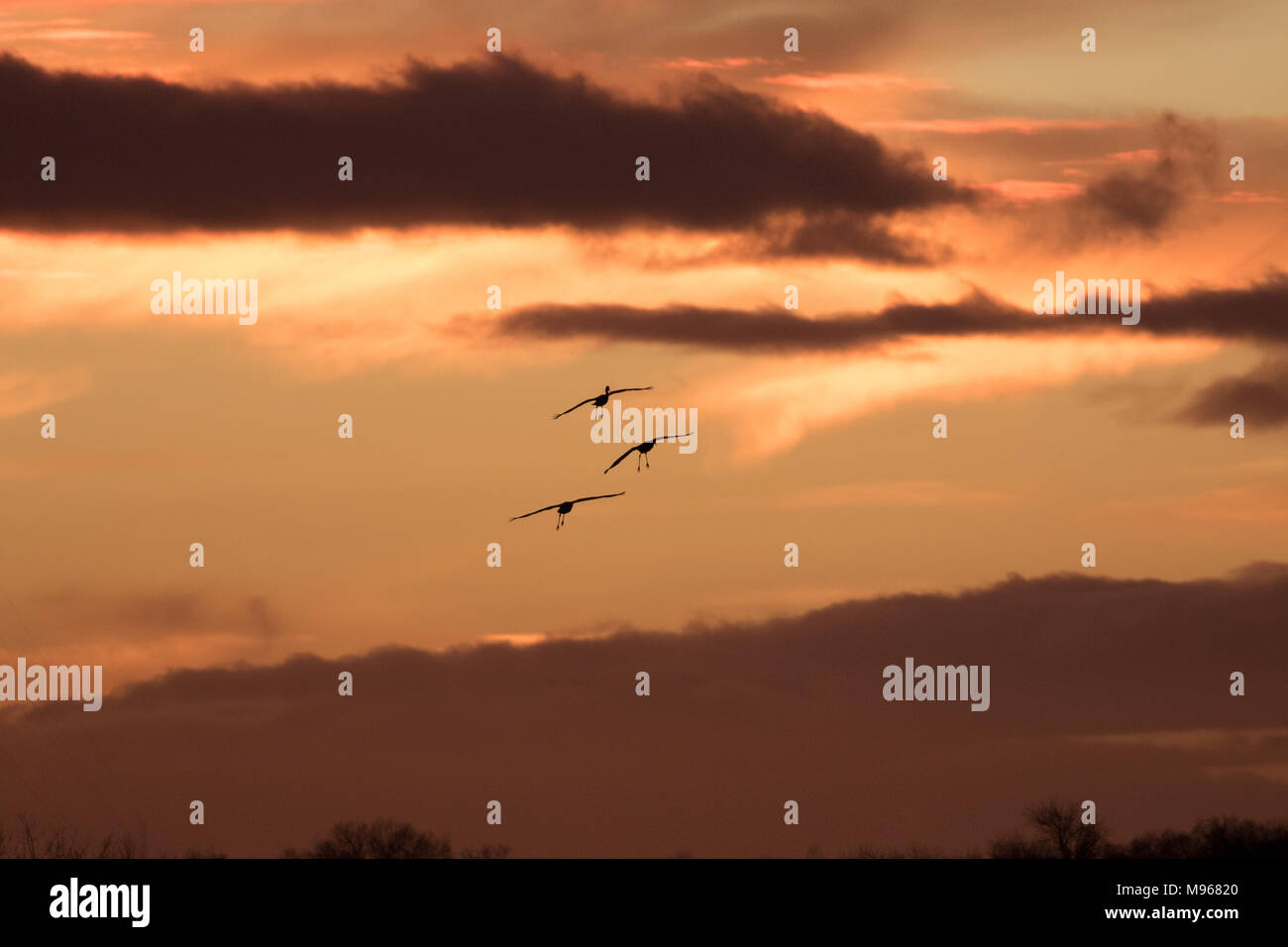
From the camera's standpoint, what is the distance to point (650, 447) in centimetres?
7200
